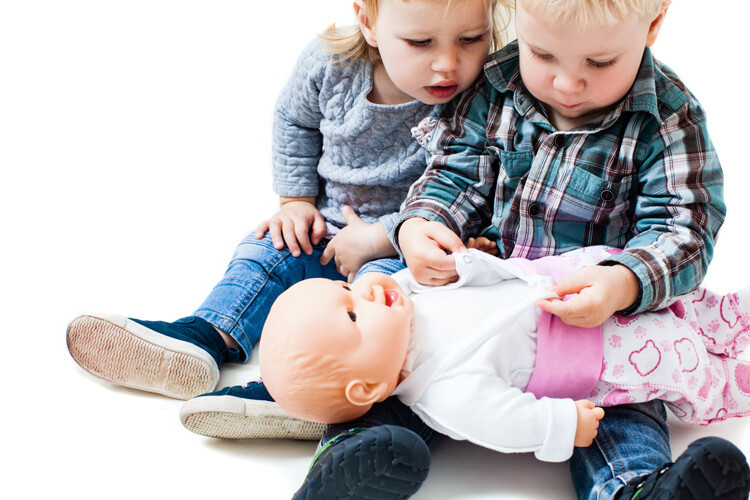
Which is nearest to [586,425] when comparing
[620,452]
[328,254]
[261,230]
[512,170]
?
[620,452]

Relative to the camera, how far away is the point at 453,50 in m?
1.31

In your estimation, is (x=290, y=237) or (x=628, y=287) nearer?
(x=628, y=287)

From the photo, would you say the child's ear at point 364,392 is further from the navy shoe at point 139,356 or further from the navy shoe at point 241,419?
the navy shoe at point 139,356

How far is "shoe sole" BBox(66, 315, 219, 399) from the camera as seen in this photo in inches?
51.7

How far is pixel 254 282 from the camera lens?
4.91 feet

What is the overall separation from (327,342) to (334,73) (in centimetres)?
64

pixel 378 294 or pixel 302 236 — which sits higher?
pixel 378 294

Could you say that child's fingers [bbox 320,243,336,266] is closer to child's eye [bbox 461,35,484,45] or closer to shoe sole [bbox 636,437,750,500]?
child's eye [bbox 461,35,484,45]

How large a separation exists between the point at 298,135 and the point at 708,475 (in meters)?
0.99

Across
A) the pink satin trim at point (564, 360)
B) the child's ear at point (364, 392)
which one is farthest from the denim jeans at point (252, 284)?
the pink satin trim at point (564, 360)

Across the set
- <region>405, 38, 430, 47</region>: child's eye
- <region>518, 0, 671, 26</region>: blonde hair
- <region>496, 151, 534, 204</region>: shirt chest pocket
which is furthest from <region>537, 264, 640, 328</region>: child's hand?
<region>405, 38, 430, 47</region>: child's eye

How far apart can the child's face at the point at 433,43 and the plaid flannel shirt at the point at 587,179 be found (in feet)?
0.11

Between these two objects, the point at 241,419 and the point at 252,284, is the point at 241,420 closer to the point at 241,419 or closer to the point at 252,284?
the point at 241,419

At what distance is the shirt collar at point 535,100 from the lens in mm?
1187
